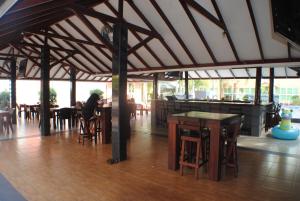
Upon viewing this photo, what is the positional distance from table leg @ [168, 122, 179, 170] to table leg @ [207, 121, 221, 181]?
72cm

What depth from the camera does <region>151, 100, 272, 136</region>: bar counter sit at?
8023 millimetres

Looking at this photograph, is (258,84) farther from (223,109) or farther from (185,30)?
(185,30)

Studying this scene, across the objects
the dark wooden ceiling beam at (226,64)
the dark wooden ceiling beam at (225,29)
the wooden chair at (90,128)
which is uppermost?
the dark wooden ceiling beam at (225,29)

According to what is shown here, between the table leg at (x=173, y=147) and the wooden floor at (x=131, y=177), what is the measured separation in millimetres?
176

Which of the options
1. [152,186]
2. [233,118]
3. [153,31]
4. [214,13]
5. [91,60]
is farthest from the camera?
[91,60]

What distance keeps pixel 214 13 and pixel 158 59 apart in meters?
3.42

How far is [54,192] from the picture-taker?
3506 millimetres

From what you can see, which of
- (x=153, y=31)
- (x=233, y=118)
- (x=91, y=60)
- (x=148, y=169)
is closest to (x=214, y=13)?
(x=153, y=31)

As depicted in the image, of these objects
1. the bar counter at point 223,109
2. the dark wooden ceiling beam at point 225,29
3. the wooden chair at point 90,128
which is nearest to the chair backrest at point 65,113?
the wooden chair at point 90,128

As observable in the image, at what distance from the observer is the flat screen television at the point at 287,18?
2998 mm

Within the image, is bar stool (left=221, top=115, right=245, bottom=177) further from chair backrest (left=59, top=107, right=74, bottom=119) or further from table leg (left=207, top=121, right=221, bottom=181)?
chair backrest (left=59, top=107, right=74, bottom=119)

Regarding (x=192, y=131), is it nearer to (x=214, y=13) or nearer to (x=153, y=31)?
(x=214, y=13)

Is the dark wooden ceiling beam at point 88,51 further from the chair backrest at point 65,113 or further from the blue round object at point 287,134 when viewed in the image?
the blue round object at point 287,134

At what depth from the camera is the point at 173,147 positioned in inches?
178
